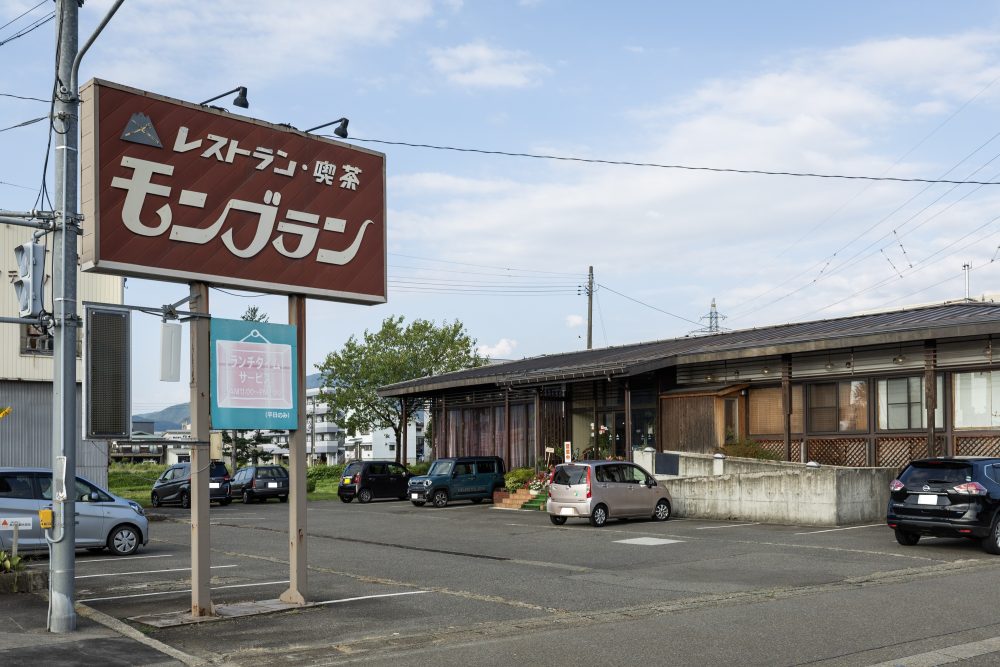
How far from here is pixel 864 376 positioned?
1042 inches

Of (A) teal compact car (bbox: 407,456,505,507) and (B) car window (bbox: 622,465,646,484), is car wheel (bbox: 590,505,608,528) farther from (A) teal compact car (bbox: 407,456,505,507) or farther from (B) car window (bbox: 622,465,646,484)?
(A) teal compact car (bbox: 407,456,505,507)

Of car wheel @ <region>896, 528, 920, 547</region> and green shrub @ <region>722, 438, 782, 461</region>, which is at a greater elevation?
green shrub @ <region>722, 438, 782, 461</region>

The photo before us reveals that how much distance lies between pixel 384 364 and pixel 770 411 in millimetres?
43552

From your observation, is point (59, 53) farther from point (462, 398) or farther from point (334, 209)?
point (462, 398)

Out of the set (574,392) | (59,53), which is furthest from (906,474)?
(574,392)

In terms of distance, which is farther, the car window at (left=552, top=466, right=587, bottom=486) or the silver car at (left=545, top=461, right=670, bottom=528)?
the car window at (left=552, top=466, right=587, bottom=486)

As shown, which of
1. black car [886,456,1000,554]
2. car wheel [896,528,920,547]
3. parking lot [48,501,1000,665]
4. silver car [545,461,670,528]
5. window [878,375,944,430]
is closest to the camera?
parking lot [48,501,1000,665]

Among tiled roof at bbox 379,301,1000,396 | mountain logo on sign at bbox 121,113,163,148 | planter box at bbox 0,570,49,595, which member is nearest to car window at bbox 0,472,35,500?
planter box at bbox 0,570,49,595

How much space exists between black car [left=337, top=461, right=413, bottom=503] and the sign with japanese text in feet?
85.1

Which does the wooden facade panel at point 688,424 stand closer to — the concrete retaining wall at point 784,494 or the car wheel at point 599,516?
the concrete retaining wall at point 784,494

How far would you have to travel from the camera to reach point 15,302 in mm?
27734

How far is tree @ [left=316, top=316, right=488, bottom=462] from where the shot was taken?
6969cm

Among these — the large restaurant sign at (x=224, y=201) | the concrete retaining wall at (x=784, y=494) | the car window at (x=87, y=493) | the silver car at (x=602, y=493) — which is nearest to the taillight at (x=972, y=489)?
the concrete retaining wall at (x=784, y=494)

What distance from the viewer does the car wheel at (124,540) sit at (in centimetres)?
1819
